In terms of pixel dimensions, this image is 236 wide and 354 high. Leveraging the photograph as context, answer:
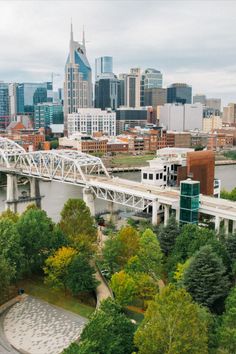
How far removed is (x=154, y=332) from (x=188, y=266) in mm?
5907

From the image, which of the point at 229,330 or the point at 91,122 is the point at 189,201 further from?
the point at 91,122

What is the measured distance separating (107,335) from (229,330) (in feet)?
11.8

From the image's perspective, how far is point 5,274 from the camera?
712 inches

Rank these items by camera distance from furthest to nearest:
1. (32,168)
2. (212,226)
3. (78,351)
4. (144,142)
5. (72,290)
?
(144,142) < (32,168) < (212,226) < (72,290) < (78,351)

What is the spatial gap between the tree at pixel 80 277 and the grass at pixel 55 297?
709mm

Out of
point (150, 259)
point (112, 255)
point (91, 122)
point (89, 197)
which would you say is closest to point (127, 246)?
point (112, 255)

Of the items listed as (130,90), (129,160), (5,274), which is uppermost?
(130,90)

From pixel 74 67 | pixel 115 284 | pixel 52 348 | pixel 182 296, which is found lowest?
pixel 52 348

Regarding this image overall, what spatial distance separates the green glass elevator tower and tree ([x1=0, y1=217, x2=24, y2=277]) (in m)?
9.98

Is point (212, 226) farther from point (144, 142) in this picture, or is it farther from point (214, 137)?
point (214, 137)

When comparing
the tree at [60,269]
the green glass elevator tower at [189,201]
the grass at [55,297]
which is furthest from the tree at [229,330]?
the green glass elevator tower at [189,201]

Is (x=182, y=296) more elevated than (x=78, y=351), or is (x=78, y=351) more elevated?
(x=182, y=296)

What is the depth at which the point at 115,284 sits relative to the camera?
1775 cm

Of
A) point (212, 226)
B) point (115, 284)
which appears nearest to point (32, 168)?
point (212, 226)
